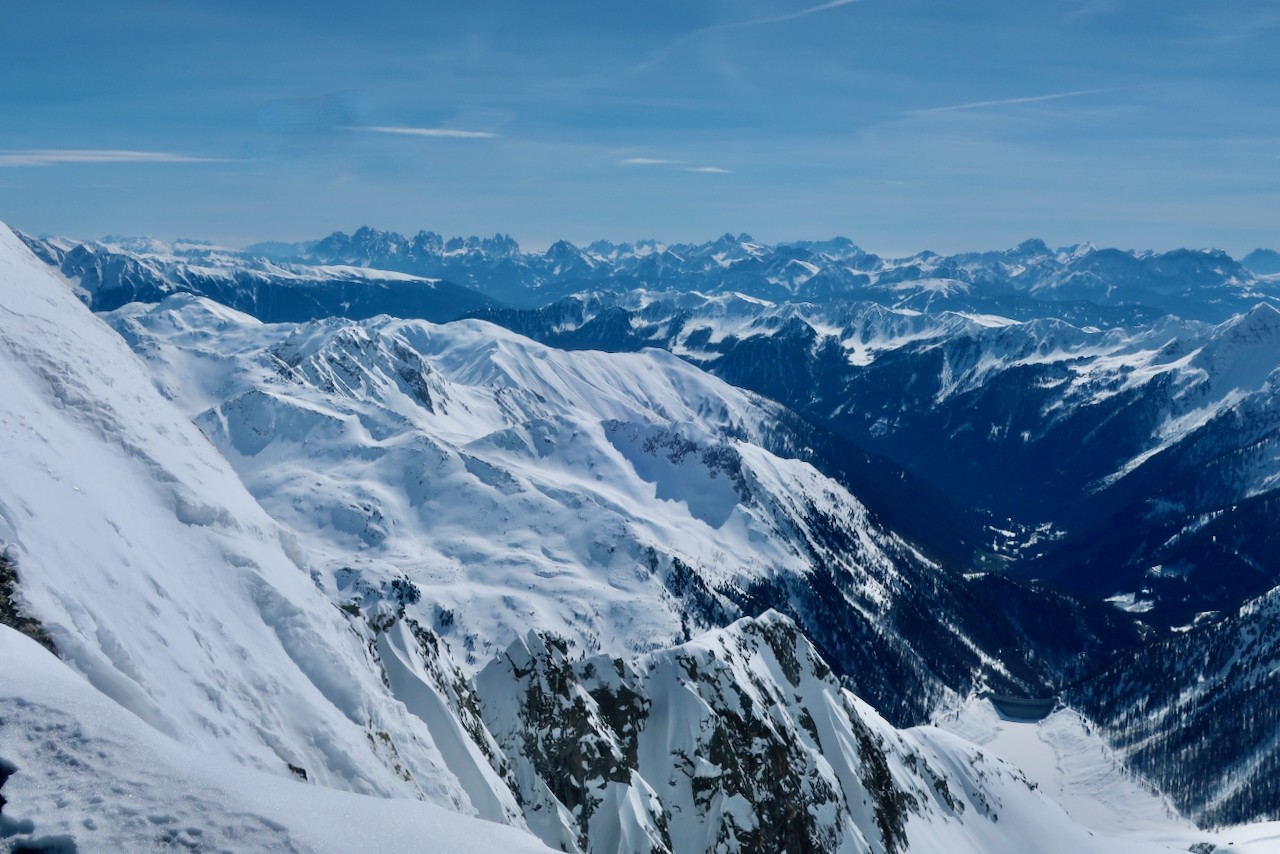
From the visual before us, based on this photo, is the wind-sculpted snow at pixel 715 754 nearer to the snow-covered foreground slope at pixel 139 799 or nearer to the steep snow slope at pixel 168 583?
the steep snow slope at pixel 168 583

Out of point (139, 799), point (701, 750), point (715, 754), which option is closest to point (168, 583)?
point (139, 799)

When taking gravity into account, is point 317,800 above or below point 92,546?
below

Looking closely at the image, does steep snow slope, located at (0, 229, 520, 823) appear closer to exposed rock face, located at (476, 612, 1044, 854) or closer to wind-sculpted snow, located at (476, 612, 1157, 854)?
exposed rock face, located at (476, 612, 1044, 854)

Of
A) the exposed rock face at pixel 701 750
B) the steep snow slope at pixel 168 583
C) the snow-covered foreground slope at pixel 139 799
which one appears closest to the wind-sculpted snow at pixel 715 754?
the exposed rock face at pixel 701 750

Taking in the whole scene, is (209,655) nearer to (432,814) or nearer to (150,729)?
(150,729)

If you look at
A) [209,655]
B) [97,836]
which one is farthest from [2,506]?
[97,836]

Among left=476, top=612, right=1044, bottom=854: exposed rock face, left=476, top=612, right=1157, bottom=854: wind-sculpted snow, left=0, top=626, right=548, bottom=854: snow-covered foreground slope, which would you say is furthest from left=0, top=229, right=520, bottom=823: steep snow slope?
left=476, top=612, right=1157, bottom=854: wind-sculpted snow
